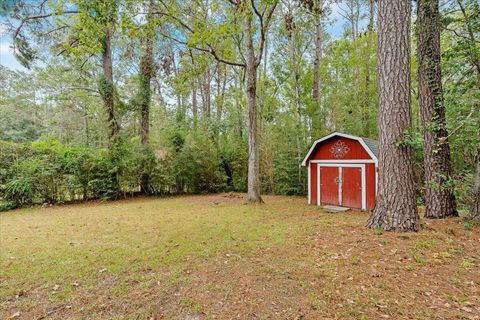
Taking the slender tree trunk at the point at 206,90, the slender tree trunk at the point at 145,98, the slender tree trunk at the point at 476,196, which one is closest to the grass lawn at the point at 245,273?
the slender tree trunk at the point at 476,196

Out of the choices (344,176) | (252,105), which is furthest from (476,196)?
(252,105)

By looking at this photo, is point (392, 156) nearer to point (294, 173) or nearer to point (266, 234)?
point (266, 234)

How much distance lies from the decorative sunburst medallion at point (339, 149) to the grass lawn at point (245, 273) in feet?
11.8

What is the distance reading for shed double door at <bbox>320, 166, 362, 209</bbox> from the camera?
7.42 metres

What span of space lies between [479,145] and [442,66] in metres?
1.65

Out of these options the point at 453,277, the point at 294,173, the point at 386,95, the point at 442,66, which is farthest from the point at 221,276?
the point at 294,173

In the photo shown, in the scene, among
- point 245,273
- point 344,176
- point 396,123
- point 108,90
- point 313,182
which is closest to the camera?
point 245,273

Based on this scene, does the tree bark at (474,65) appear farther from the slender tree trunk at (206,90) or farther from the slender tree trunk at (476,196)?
the slender tree trunk at (206,90)

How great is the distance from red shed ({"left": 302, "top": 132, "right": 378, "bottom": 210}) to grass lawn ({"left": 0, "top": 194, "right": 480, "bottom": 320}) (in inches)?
113

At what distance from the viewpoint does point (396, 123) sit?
3760 millimetres

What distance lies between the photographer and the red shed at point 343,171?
23.6 feet

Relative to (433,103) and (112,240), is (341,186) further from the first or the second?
(112,240)

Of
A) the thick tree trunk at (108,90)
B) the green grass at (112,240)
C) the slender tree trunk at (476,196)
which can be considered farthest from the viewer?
the thick tree trunk at (108,90)

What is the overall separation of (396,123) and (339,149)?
411 cm
